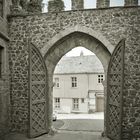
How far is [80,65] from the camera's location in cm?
2262

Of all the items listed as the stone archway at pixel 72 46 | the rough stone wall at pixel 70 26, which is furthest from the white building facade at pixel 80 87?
the rough stone wall at pixel 70 26

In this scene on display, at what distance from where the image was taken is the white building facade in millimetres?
22000

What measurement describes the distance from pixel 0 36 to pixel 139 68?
5.65m

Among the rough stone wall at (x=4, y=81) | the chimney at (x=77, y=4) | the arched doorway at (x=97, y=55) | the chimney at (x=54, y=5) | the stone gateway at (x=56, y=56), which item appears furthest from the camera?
the chimney at (x=54, y=5)

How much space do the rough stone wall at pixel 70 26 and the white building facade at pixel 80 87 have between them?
13.3 m

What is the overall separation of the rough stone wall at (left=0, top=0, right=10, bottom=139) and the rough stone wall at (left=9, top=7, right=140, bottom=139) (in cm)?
29

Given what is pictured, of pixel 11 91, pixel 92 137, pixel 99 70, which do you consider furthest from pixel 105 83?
pixel 99 70

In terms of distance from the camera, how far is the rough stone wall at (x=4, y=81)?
8.27 metres

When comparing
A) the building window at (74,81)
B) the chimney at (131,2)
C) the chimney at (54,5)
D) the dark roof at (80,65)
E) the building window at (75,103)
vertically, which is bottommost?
the building window at (75,103)

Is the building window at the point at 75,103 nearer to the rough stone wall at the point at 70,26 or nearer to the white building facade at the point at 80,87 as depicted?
the white building facade at the point at 80,87

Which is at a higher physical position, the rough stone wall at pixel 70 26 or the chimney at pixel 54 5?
the chimney at pixel 54 5

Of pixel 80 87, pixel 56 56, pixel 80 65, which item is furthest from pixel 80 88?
pixel 56 56

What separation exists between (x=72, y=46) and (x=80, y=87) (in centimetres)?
1353

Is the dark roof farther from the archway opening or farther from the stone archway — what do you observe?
the stone archway
